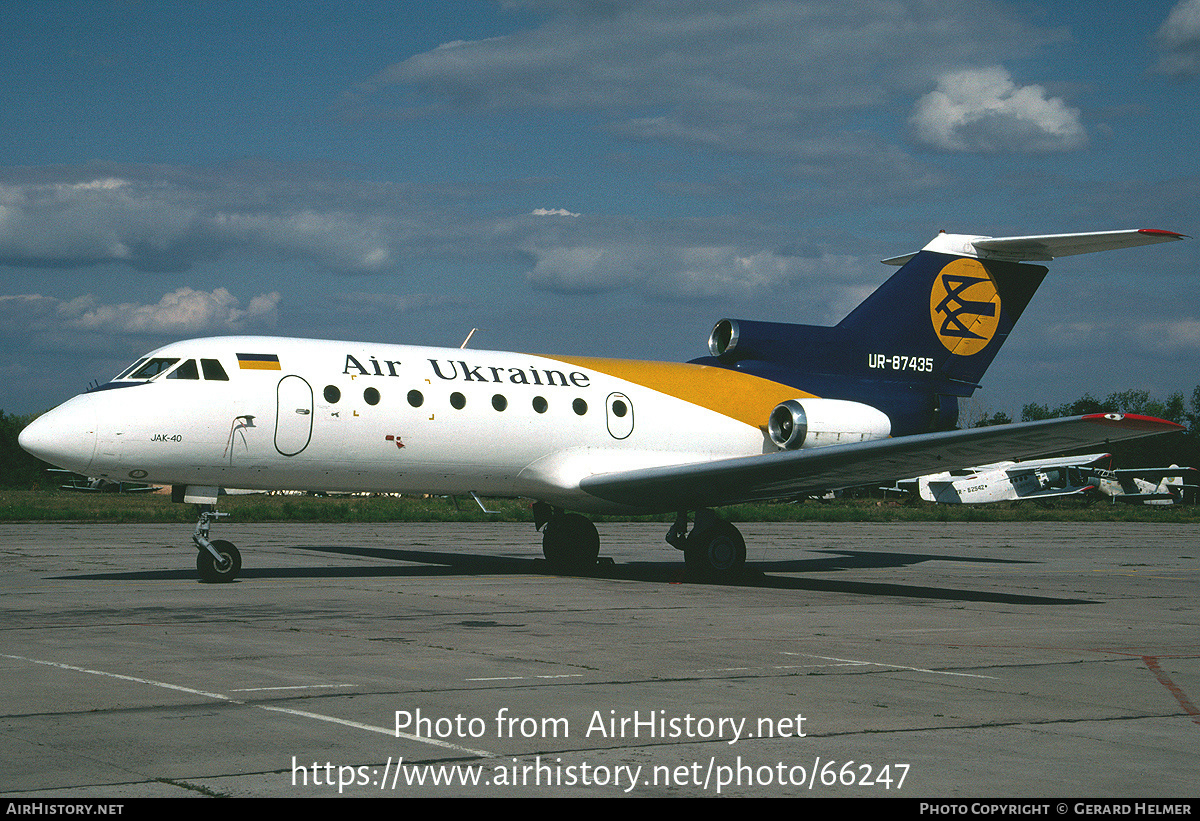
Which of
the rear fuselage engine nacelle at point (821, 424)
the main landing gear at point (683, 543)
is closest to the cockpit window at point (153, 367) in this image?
the main landing gear at point (683, 543)

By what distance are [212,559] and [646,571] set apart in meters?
7.88

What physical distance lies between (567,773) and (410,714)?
1.78 meters

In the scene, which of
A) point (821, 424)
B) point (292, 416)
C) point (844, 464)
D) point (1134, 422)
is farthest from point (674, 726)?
point (821, 424)

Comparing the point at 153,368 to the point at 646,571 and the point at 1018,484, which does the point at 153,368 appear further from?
the point at 1018,484

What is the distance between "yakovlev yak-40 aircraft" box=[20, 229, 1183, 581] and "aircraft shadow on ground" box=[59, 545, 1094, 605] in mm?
891

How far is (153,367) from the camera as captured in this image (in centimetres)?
1662

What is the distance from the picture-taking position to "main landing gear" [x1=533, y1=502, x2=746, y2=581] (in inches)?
751

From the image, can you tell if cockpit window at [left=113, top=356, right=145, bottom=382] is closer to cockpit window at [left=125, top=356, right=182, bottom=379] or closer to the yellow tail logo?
cockpit window at [left=125, top=356, right=182, bottom=379]

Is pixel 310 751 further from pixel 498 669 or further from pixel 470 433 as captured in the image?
pixel 470 433

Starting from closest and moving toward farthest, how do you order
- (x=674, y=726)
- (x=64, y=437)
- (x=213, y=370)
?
(x=674, y=726) → (x=64, y=437) → (x=213, y=370)

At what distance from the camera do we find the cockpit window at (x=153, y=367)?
54.2 ft

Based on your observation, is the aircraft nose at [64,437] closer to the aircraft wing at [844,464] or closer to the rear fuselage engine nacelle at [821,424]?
the aircraft wing at [844,464]

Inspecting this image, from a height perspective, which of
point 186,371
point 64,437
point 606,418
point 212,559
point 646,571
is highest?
point 186,371

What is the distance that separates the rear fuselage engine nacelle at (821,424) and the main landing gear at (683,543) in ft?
6.94
